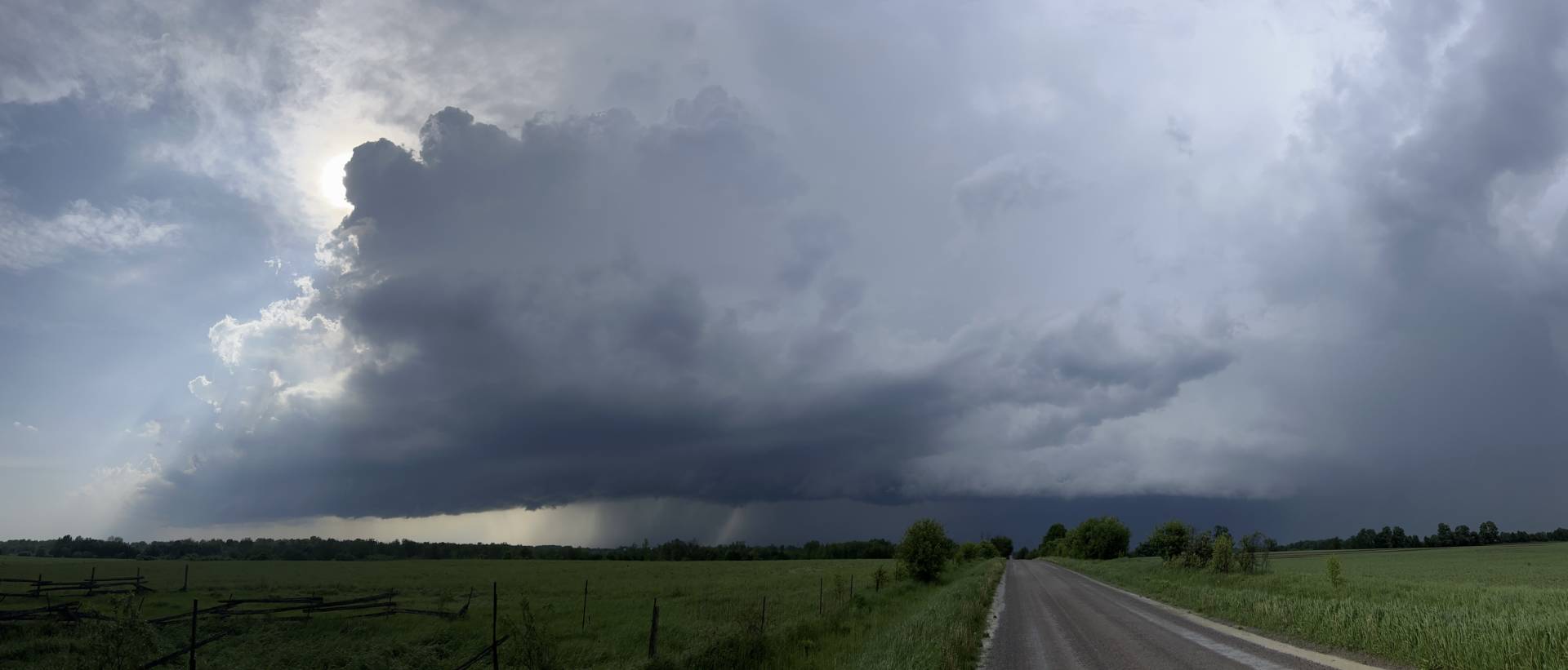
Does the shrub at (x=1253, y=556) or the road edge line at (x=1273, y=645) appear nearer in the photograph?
the road edge line at (x=1273, y=645)

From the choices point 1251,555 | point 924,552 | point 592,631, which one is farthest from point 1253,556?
point 592,631

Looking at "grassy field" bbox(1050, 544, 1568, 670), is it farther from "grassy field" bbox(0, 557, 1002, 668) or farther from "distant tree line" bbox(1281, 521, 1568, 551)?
"distant tree line" bbox(1281, 521, 1568, 551)

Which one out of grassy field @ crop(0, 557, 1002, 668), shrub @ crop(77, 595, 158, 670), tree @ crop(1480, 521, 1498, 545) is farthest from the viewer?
tree @ crop(1480, 521, 1498, 545)

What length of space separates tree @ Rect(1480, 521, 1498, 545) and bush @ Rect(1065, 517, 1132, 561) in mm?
104760

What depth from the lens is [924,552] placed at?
6306cm

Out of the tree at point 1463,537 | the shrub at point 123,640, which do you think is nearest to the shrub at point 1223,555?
the shrub at point 123,640

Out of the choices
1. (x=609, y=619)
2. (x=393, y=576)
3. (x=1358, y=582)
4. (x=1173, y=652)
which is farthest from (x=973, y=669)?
(x=393, y=576)

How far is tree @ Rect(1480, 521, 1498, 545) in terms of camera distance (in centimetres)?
18225

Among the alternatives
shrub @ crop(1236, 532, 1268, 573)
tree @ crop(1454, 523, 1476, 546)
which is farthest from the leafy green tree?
tree @ crop(1454, 523, 1476, 546)

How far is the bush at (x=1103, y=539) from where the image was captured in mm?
149375

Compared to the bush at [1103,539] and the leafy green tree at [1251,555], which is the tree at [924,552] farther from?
the bush at [1103,539]

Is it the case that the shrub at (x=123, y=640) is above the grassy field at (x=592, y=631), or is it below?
above

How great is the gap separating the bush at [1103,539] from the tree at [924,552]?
99226 millimetres

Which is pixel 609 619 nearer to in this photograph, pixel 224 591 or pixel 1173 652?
pixel 1173 652
